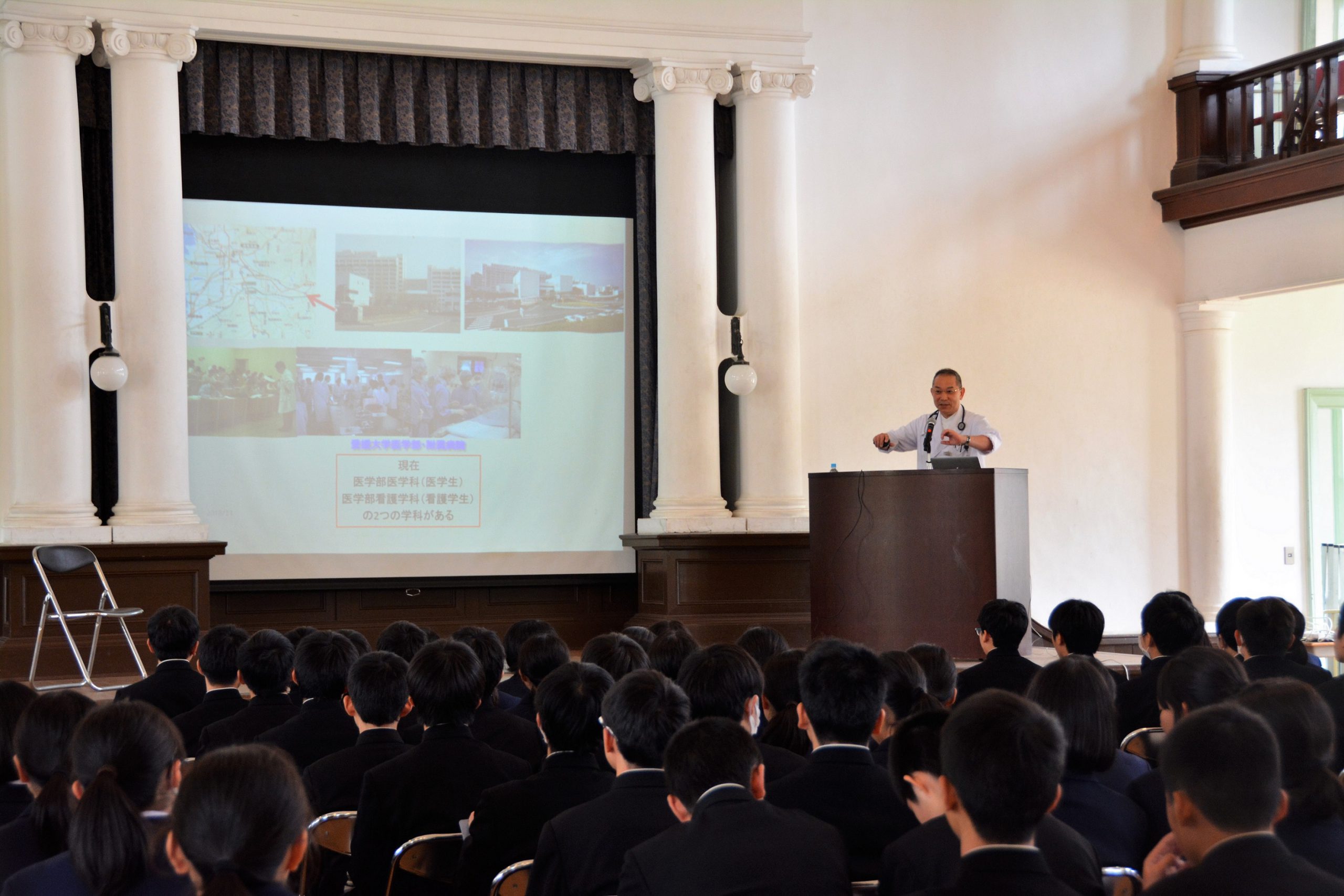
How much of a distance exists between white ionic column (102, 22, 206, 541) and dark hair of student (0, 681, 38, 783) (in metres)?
4.69

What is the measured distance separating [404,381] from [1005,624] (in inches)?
178

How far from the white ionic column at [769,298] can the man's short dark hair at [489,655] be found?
4093 mm

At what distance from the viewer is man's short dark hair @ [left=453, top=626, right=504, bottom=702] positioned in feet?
11.7

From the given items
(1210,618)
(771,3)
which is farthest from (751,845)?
(1210,618)

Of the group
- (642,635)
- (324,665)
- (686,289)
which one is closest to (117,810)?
(324,665)

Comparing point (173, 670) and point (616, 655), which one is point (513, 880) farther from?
point (173, 670)

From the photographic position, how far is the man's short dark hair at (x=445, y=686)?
9.49ft

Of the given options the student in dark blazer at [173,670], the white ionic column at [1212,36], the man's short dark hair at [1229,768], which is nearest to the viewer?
the man's short dark hair at [1229,768]

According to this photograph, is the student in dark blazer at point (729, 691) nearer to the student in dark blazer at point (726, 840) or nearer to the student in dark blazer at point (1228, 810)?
the student in dark blazer at point (726, 840)

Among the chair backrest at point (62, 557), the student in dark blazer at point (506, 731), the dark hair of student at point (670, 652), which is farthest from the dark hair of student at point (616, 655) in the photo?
the chair backrest at point (62, 557)

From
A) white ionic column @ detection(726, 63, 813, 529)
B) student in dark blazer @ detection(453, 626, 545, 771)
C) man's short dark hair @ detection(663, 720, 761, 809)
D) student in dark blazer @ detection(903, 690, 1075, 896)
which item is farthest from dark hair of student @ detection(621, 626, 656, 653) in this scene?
white ionic column @ detection(726, 63, 813, 529)

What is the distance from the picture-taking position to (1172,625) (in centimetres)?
409

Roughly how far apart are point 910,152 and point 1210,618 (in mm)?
3721

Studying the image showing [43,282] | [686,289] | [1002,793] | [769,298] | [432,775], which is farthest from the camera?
[769,298]
